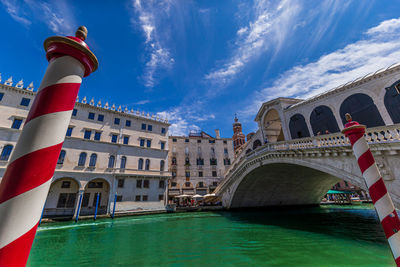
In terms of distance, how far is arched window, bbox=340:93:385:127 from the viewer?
9213mm

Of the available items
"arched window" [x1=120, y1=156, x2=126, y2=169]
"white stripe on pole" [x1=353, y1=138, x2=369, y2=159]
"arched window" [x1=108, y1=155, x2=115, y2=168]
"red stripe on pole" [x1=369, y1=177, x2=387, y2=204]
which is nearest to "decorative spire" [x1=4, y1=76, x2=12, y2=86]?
"arched window" [x1=108, y1=155, x2=115, y2=168]

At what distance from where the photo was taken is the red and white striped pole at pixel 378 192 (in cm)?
245

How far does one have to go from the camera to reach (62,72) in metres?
1.29

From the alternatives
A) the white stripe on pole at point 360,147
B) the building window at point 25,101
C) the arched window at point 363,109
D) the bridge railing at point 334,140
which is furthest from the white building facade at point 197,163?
the white stripe on pole at point 360,147

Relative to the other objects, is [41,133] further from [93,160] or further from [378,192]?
[93,160]

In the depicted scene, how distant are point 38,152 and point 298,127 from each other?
15142mm

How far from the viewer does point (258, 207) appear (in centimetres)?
2030

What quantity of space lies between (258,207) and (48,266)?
65.5 ft

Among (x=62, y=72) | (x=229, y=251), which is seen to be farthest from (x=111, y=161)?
(x=62, y=72)

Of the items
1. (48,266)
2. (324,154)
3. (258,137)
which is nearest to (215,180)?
(258,137)

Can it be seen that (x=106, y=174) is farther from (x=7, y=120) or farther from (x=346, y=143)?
(x=346, y=143)

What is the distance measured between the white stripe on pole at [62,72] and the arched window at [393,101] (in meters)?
12.9

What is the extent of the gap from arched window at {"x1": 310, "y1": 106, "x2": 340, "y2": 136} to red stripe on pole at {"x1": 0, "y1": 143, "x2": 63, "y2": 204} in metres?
13.7

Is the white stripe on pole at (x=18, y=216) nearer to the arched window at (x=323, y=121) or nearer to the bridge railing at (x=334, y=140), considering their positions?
the bridge railing at (x=334, y=140)
